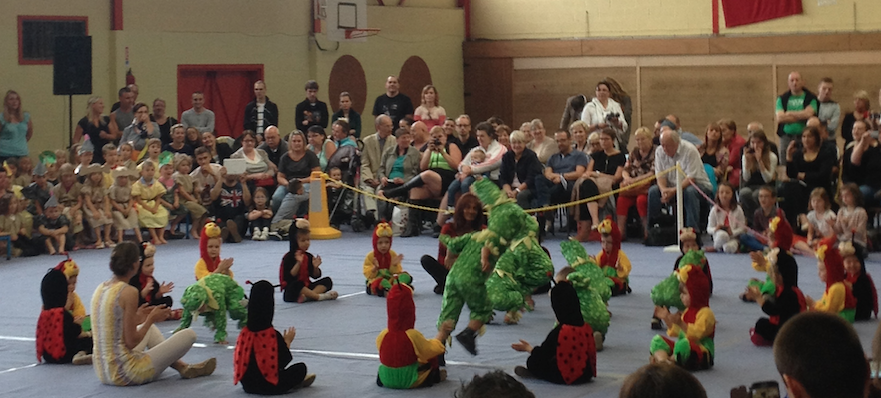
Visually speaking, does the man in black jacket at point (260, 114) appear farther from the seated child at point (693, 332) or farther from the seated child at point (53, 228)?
the seated child at point (693, 332)

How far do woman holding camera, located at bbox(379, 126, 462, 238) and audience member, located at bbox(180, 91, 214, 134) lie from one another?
10.2ft

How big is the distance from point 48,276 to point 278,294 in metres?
2.80

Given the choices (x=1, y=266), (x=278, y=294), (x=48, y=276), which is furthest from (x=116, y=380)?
(x=1, y=266)

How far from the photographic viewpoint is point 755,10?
715 inches

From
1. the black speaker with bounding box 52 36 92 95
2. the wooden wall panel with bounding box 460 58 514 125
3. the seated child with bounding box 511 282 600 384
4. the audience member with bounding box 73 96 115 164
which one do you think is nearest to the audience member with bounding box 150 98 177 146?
the audience member with bounding box 73 96 115 164

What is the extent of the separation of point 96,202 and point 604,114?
248 inches

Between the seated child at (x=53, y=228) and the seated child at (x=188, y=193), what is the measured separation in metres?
→ 1.43

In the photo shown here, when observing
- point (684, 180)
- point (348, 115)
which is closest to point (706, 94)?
point (348, 115)

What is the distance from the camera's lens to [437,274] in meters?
8.90

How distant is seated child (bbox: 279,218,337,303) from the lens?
340 inches

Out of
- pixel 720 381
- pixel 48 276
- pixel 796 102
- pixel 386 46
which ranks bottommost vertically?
pixel 720 381

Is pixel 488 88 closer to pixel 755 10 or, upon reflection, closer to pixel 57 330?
pixel 755 10

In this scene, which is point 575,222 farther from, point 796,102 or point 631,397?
point 631,397

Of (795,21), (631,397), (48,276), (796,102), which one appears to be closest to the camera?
(631,397)
